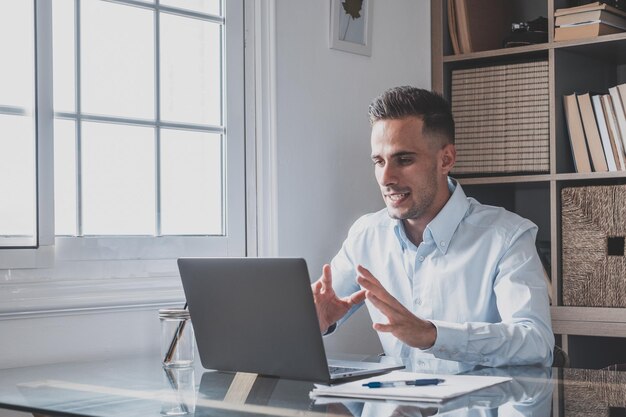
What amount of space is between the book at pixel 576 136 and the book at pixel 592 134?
0.01 metres

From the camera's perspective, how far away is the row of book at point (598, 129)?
2979 millimetres

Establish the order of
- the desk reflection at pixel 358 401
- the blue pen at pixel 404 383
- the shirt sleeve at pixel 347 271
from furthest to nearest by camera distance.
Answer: the shirt sleeve at pixel 347 271 → the blue pen at pixel 404 383 → the desk reflection at pixel 358 401

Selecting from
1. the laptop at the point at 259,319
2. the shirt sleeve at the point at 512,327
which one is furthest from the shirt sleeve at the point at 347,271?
the laptop at the point at 259,319

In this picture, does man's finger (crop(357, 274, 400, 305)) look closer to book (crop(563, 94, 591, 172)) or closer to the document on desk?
the document on desk

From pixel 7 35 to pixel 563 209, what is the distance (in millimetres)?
1837

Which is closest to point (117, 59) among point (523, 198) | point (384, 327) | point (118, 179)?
point (118, 179)

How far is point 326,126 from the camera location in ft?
9.73

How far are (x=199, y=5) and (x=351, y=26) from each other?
58 cm

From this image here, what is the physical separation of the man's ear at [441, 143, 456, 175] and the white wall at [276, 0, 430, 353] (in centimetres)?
50

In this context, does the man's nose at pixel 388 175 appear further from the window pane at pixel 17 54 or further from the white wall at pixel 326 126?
the window pane at pixel 17 54

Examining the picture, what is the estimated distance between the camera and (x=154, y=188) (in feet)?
8.34

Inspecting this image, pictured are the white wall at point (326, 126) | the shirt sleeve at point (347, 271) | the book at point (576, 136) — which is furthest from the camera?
the book at point (576, 136)

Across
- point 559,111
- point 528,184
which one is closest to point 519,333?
point 559,111

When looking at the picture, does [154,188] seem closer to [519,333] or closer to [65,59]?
[65,59]
